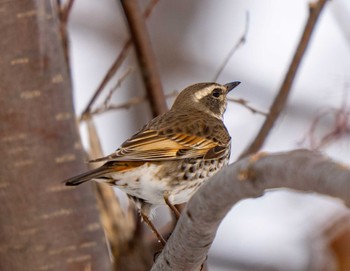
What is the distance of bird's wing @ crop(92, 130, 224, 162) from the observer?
13.5ft

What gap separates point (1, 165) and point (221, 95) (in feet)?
8.26

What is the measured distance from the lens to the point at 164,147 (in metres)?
4.37

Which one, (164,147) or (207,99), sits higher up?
(164,147)

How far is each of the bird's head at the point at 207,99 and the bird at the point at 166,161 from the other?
28 centimetres

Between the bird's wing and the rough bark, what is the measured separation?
1003mm

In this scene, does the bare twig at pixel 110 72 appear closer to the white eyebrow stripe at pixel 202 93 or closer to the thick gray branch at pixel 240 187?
the white eyebrow stripe at pixel 202 93

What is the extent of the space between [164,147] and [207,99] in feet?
3.22

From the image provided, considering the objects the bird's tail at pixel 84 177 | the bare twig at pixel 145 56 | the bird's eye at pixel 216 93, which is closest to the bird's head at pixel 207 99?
the bird's eye at pixel 216 93

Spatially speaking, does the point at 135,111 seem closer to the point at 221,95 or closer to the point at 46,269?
the point at 221,95

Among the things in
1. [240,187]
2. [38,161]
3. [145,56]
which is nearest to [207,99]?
[145,56]

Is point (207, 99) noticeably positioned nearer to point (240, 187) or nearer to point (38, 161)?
point (38, 161)

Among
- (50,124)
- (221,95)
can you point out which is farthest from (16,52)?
(221,95)

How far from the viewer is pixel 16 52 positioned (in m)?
3.04

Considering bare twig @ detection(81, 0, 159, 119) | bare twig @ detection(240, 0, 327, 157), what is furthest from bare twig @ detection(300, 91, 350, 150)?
bare twig @ detection(81, 0, 159, 119)
